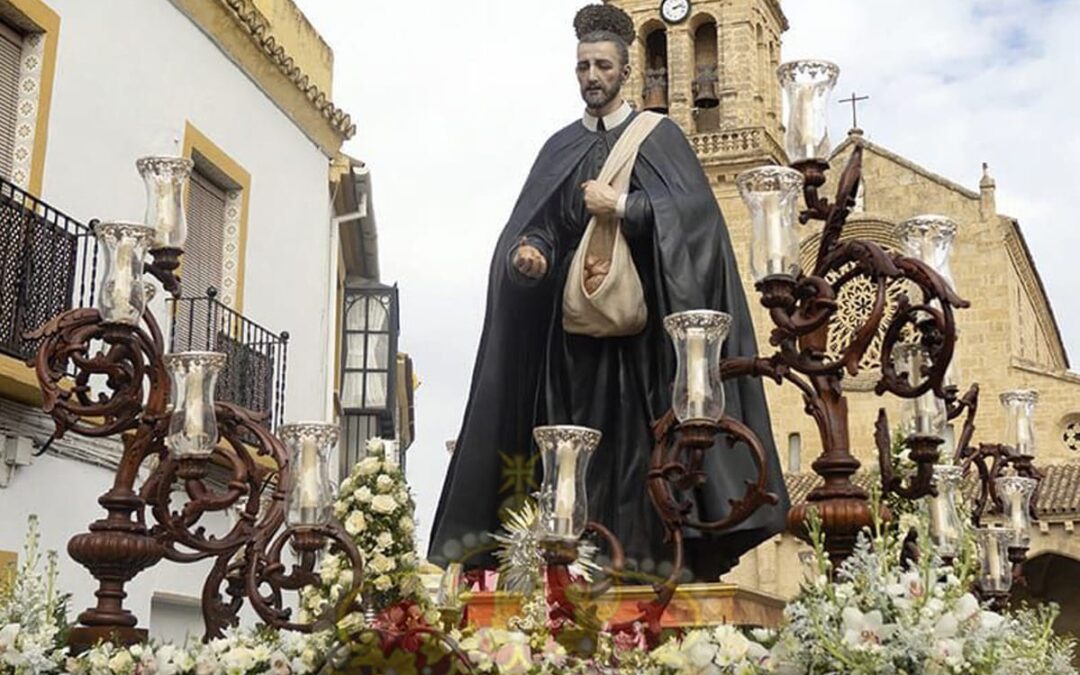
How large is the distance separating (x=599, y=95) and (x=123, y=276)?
173cm

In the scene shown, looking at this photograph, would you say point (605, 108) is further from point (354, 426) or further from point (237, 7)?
point (354, 426)

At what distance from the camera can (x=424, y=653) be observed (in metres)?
3.09

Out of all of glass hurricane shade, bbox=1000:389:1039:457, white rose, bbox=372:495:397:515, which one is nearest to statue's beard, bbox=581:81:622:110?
white rose, bbox=372:495:397:515

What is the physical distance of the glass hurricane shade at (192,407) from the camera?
15.5 feet

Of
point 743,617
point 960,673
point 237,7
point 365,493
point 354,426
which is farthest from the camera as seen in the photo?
point 354,426

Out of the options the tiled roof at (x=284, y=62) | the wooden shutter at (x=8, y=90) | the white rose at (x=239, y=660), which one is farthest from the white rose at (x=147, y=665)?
the tiled roof at (x=284, y=62)

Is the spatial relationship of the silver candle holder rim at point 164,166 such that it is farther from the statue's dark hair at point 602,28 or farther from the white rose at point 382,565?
the white rose at point 382,565

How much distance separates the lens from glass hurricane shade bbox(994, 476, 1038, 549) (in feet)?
27.4

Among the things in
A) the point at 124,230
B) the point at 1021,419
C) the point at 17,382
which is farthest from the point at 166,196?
the point at 1021,419

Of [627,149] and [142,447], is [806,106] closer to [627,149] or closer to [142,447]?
[627,149]

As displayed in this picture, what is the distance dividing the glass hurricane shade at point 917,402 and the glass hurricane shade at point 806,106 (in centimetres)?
77

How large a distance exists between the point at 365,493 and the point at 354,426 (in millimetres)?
9407

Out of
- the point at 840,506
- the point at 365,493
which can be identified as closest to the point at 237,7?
the point at 365,493

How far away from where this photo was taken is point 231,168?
39.1ft
